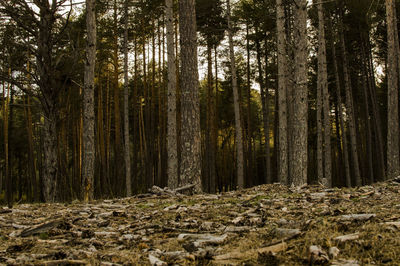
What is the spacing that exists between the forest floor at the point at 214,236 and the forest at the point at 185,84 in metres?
2.97

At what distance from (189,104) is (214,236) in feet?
14.5

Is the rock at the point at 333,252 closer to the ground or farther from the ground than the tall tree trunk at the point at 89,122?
closer to the ground

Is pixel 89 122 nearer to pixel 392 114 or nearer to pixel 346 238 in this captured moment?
pixel 346 238

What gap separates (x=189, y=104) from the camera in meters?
7.05

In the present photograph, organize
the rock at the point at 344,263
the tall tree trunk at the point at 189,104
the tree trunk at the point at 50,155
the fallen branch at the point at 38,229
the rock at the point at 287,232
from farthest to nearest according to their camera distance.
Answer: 1. the tree trunk at the point at 50,155
2. the tall tree trunk at the point at 189,104
3. the fallen branch at the point at 38,229
4. the rock at the point at 287,232
5. the rock at the point at 344,263

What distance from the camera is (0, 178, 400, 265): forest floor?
7.11ft

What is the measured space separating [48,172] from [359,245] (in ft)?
24.1

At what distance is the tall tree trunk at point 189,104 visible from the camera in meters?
6.98

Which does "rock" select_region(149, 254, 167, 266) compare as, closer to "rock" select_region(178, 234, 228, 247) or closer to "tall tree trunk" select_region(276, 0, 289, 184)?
"rock" select_region(178, 234, 228, 247)

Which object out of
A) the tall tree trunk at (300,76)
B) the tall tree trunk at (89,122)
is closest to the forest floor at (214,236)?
the tall tree trunk at (89,122)

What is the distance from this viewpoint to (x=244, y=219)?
356 centimetres

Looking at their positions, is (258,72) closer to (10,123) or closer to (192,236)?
(10,123)

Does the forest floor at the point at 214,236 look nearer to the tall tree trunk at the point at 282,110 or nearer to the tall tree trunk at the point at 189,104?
the tall tree trunk at the point at 189,104

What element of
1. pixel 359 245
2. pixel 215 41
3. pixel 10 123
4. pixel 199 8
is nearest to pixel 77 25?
pixel 199 8
